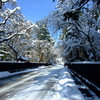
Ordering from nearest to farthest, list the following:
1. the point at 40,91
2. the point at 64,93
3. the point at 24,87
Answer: the point at 64,93 → the point at 40,91 → the point at 24,87

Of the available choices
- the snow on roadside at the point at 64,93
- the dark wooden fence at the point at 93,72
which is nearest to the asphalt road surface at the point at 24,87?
the snow on roadside at the point at 64,93

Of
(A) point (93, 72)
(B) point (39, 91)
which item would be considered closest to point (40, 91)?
(B) point (39, 91)

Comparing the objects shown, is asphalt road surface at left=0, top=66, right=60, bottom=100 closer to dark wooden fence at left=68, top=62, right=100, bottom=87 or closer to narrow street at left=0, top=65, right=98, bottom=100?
narrow street at left=0, top=65, right=98, bottom=100

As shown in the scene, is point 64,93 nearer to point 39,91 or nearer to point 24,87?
point 39,91

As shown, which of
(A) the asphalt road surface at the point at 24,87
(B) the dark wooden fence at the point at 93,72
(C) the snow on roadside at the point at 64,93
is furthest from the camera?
(B) the dark wooden fence at the point at 93,72

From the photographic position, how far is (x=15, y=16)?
18172 mm

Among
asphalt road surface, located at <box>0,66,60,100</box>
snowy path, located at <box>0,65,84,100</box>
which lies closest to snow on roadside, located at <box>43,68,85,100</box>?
snowy path, located at <box>0,65,84,100</box>

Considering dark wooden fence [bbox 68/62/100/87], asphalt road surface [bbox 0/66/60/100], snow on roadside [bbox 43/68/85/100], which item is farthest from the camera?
dark wooden fence [bbox 68/62/100/87]

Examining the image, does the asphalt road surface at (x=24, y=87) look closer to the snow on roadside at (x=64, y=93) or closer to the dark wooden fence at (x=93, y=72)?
the snow on roadside at (x=64, y=93)

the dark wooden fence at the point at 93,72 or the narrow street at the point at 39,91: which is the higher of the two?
the dark wooden fence at the point at 93,72

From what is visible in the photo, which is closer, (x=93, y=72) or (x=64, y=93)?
(x=64, y=93)

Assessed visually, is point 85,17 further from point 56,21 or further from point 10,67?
point 10,67

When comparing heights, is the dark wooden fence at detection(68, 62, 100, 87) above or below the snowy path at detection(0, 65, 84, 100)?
above

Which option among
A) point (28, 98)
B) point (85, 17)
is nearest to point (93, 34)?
point (85, 17)
